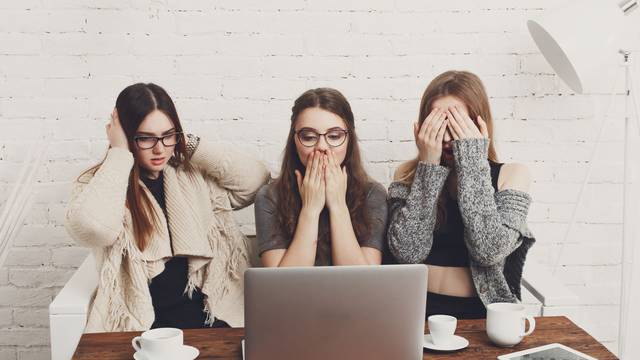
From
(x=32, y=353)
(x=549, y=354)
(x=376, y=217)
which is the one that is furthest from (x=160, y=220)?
(x=549, y=354)

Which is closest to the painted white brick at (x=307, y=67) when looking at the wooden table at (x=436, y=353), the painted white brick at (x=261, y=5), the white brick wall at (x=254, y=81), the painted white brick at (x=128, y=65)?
the white brick wall at (x=254, y=81)

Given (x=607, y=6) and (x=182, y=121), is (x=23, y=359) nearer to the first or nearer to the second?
(x=182, y=121)

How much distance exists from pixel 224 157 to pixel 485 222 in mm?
819

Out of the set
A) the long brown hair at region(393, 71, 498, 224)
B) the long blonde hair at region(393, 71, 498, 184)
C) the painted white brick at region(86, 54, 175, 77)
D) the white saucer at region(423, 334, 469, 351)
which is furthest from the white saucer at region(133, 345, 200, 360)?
the painted white brick at region(86, 54, 175, 77)

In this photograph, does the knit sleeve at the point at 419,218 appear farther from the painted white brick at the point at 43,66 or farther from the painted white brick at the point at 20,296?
the painted white brick at the point at 20,296

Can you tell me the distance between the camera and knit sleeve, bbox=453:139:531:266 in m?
1.93

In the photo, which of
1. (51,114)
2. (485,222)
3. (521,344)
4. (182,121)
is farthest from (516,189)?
(51,114)

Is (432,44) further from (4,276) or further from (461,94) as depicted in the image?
(4,276)

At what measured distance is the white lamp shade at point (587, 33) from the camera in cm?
220

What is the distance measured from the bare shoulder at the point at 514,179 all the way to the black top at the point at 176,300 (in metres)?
0.94

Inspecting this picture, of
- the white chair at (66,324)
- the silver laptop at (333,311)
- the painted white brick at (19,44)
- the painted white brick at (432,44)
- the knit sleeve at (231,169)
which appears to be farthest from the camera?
the painted white brick at (432,44)

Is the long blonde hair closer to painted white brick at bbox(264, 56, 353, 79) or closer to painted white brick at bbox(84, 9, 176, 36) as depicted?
painted white brick at bbox(264, 56, 353, 79)

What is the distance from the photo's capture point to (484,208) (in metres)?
1.95

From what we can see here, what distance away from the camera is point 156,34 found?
8.19 ft
